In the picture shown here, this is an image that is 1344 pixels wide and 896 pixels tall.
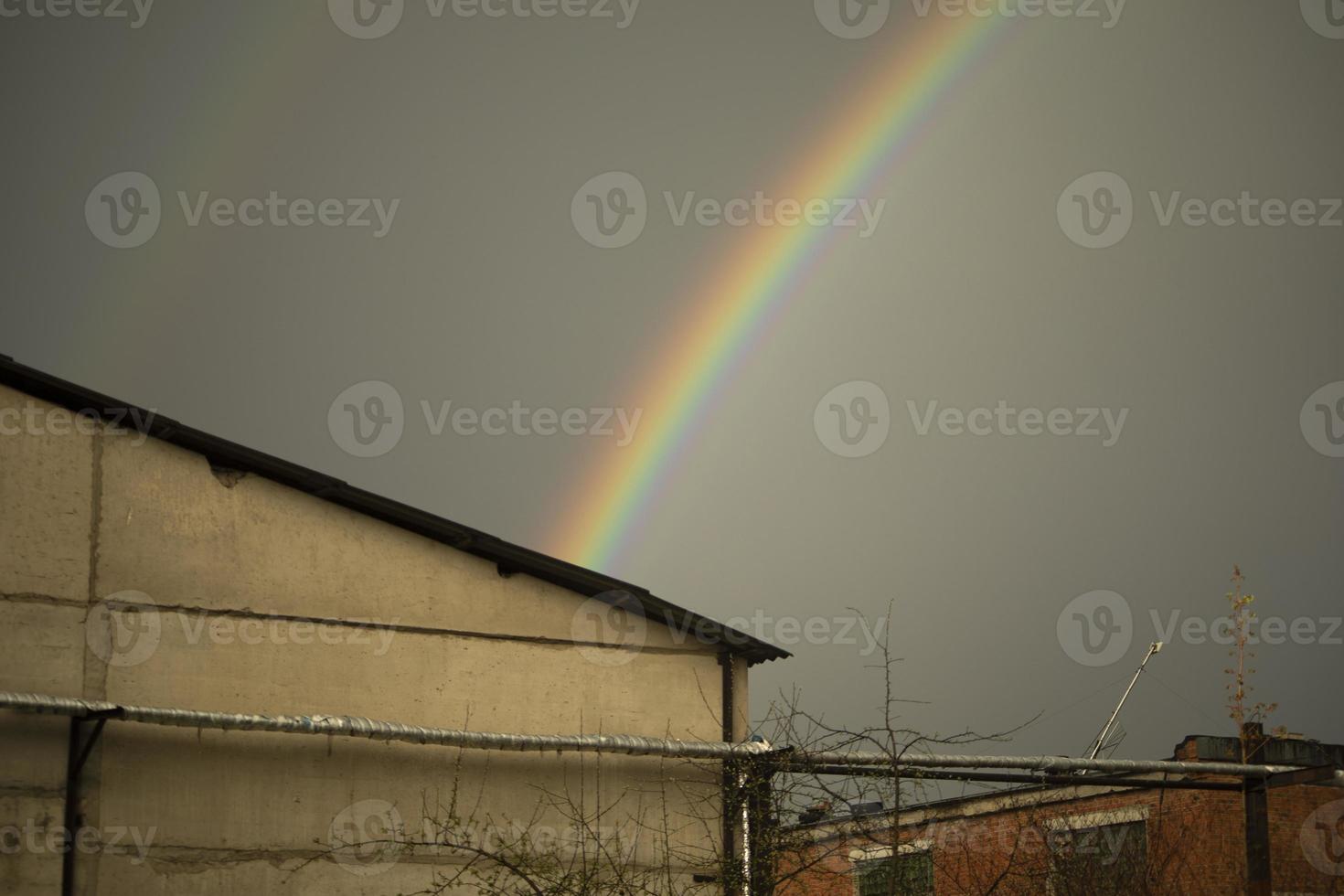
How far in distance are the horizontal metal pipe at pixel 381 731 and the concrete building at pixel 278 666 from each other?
0.28m

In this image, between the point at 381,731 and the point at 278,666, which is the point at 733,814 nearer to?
the point at 381,731

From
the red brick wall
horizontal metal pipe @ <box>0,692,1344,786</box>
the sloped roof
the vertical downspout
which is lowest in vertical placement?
the red brick wall

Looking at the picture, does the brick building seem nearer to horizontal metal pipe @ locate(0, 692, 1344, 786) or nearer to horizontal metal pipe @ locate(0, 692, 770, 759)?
horizontal metal pipe @ locate(0, 692, 1344, 786)

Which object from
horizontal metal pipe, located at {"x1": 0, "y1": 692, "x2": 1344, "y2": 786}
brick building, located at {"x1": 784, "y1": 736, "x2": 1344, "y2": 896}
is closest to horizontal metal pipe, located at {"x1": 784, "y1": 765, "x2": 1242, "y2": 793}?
horizontal metal pipe, located at {"x1": 0, "y1": 692, "x2": 1344, "y2": 786}

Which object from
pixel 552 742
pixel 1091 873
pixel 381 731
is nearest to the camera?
pixel 381 731

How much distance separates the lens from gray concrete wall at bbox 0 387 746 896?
34.3ft

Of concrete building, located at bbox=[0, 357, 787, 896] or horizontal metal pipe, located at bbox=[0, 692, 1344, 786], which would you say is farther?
concrete building, located at bbox=[0, 357, 787, 896]

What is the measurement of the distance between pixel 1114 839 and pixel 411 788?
12585 mm

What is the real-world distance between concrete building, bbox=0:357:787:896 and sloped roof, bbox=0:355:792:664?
0.02 meters

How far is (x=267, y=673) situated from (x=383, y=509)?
1639mm

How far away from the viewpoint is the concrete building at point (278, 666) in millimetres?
10453

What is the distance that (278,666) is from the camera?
1141 cm

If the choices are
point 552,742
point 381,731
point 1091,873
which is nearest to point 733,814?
point 552,742

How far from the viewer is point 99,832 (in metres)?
10.3
